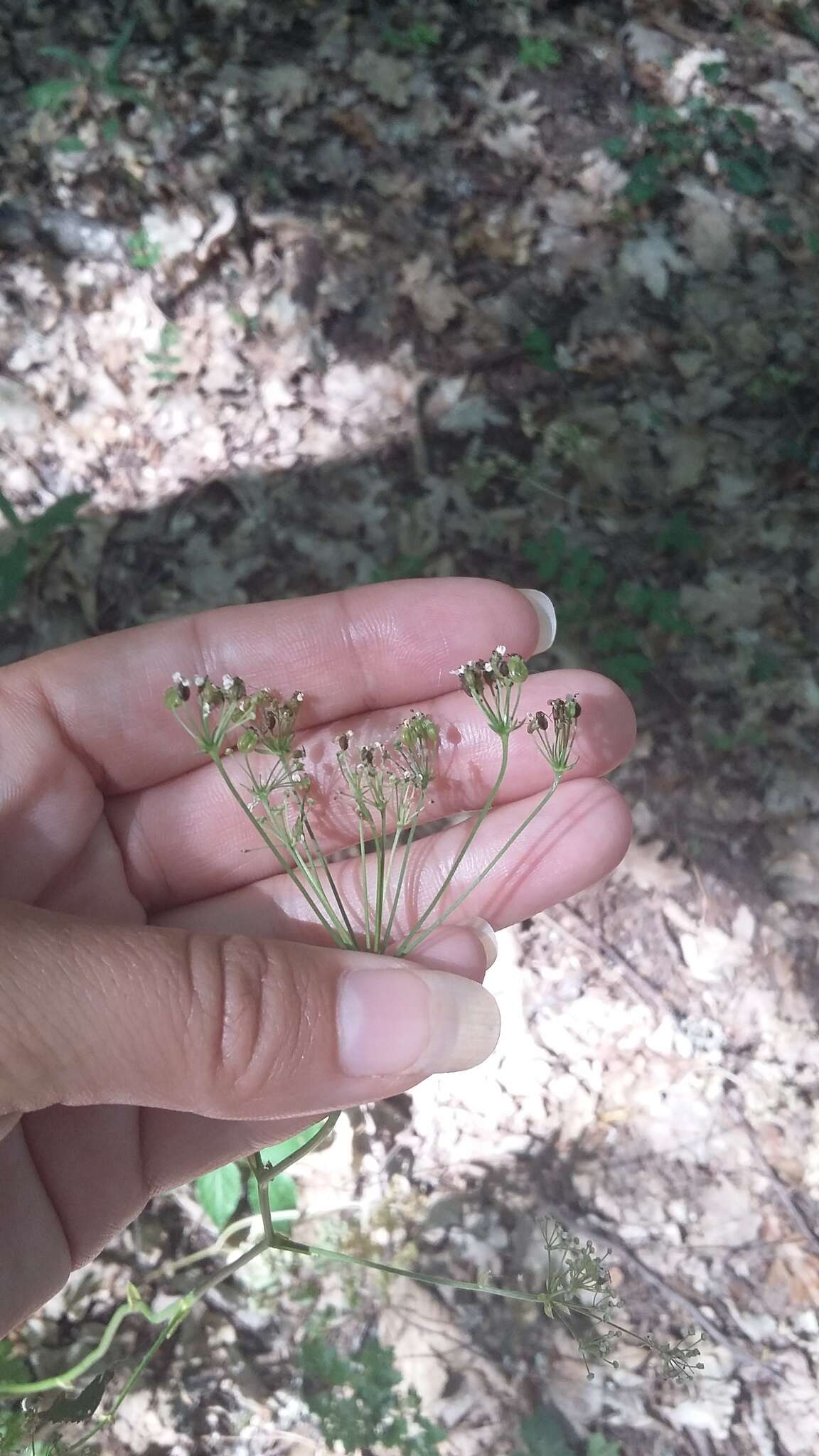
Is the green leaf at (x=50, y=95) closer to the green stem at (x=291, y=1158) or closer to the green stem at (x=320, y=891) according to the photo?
the green stem at (x=320, y=891)

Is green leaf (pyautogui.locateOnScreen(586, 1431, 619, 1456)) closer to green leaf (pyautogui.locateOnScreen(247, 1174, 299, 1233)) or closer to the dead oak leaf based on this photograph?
green leaf (pyautogui.locateOnScreen(247, 1174, 299, 1233))

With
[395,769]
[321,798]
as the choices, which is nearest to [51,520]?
[321,798]

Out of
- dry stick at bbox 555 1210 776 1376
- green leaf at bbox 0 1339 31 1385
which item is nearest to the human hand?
green leaf at bbox 0 1339 31 1385

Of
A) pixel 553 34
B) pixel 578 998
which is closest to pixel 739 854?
pixel 578 998

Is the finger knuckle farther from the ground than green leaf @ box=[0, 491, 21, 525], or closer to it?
farther from the ground

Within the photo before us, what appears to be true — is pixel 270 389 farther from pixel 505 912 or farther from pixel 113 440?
pixel 505 912

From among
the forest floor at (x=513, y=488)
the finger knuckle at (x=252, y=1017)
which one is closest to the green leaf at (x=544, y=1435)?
the forest floor at (x=513, y=488)
